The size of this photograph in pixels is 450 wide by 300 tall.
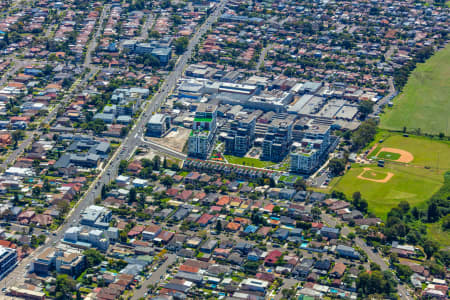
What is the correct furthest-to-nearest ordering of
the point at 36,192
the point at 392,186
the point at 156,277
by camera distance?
the point at 392,186 < the point at 36,192 < the point at 156,277

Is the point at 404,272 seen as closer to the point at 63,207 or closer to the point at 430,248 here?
the point at 430,248

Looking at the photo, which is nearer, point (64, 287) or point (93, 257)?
point (64, 287)

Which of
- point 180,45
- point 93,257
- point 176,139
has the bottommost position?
point 93,257

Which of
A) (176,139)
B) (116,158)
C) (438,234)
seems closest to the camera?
(438,234)

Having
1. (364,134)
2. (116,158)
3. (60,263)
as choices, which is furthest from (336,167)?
(60,263)

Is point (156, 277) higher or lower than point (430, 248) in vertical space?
lower

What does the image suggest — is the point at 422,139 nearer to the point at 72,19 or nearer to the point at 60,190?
the point at 60,190
